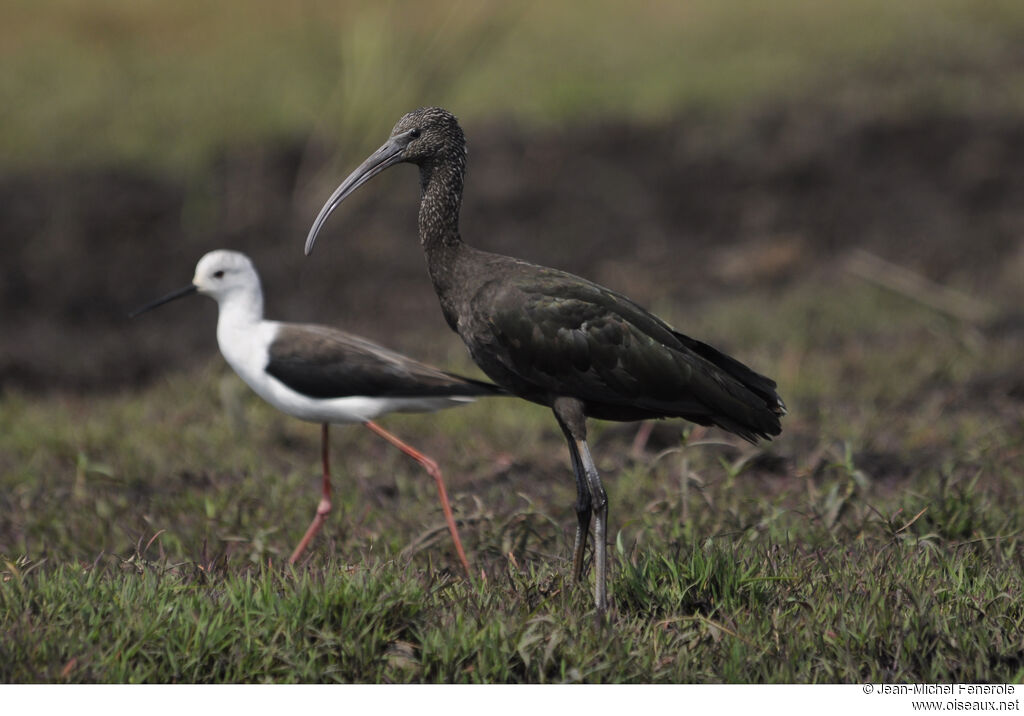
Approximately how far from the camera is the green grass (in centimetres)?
370

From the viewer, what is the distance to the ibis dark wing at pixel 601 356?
4.35m

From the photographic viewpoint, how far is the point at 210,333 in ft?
34.6

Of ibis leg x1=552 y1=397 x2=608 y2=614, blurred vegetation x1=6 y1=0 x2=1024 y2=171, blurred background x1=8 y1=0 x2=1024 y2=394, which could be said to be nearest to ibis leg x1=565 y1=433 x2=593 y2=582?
ibis leg x1=552 y1=397 x2=608 y2=614

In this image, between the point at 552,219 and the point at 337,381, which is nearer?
the point at 337,381

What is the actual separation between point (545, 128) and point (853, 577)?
9.97 metres

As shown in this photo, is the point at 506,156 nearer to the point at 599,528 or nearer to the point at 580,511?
the point at 580,511

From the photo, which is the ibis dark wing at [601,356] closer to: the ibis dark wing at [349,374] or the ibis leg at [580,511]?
the ibis leg at [580,511]

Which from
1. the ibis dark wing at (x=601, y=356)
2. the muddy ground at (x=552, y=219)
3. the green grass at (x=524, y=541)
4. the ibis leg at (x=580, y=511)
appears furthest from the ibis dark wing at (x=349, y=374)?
the muddy ground at (x=552, y=219)

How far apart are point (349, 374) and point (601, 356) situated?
1396 millimetres

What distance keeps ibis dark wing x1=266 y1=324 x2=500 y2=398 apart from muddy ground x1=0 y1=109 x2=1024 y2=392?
4.52 meters

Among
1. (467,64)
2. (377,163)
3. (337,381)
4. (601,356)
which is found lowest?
(601,356)

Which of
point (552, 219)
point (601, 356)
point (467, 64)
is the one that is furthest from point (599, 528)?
point (467, 64)

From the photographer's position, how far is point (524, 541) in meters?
5.04

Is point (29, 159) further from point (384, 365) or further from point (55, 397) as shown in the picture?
point (384, 365)
